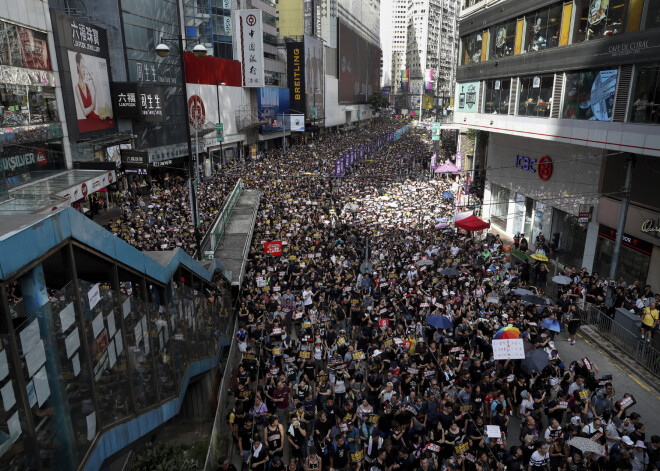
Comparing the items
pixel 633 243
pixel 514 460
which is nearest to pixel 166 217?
pixel 514 460

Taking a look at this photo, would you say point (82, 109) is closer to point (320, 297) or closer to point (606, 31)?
point (320, 297)

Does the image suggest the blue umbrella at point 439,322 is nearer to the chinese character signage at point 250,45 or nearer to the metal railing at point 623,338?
the metal railing at point 623,338

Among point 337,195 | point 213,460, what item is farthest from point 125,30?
point 213,460

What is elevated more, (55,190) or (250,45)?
(250,45)

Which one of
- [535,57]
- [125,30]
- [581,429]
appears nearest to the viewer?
[581,429]

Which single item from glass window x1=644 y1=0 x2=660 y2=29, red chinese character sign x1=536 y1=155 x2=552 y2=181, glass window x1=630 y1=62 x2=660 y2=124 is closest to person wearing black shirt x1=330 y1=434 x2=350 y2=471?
glass window x1=630 y1=62 x2=660 y2=124

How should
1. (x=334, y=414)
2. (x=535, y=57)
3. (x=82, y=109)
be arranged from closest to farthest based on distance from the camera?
(x=334, y=414)
(x=535, y=57)
(x=82, y=109)

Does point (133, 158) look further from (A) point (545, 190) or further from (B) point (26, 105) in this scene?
(A) point (545, 190)
